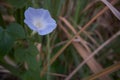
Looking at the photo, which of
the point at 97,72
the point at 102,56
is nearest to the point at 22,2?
the point at 97,72

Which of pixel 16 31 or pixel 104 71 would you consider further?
pixel 104 71

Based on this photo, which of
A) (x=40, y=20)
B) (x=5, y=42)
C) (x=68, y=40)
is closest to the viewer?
(x=5, y=42)

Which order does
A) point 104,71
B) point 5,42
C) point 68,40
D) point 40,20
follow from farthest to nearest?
point 68,40 < point 104,71 < point 40,20 < point 5,42

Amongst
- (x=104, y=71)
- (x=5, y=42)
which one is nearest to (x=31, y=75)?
(x=5, y=42)

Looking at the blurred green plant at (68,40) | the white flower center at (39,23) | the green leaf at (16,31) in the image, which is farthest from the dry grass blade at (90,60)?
the green leaf at (16,31)

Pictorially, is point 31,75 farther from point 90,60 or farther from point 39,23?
point 90,60

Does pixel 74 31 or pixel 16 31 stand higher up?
pixel 74 31

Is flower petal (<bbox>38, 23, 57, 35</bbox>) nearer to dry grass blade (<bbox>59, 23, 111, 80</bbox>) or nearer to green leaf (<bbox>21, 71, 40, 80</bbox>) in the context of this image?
green leaf (<bbox>21, 71, 40, 80</bbox>)

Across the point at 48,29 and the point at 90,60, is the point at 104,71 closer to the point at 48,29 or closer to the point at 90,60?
the point at 90,60
